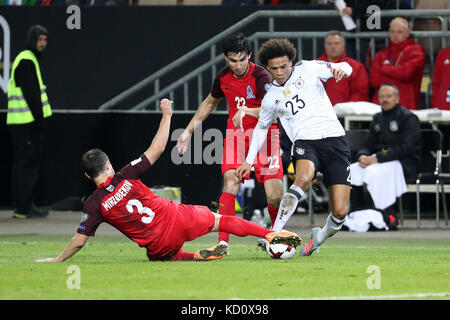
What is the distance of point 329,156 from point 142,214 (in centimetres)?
200

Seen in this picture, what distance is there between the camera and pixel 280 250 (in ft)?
30.8

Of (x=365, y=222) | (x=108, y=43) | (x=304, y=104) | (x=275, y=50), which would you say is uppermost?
(x=108, y=43)

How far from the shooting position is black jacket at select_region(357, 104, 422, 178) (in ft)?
46.2

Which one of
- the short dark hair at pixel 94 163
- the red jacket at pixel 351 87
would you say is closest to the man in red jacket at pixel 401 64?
the red jacket at pixel 351 87

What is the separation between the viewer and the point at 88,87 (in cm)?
1739

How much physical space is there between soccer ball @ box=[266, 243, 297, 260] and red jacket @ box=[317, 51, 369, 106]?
6.06m

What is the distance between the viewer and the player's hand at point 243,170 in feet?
31.8

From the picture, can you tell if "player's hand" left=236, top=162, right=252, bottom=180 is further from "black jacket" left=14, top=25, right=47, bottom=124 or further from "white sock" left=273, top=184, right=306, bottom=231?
"black jacket" left=14, top=25, right=47, bottom=124

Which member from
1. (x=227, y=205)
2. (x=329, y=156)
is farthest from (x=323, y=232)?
(x=227, y=205)

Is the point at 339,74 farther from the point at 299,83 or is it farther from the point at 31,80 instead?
the point at 31,80

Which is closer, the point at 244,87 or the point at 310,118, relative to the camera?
the point at 310,118

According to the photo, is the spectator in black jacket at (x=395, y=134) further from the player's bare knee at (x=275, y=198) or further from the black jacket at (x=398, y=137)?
the player's bare knee at (x=275, y=198)

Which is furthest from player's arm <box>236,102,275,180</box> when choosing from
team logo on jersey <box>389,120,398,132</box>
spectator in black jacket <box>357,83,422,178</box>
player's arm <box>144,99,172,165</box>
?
team logo on jersey <box>389,120,398,132</box>

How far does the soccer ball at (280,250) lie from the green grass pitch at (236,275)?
0.29 feet
